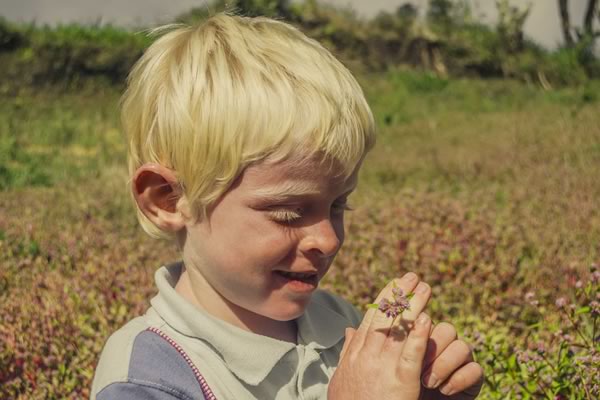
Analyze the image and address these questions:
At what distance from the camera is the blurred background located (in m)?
2.84

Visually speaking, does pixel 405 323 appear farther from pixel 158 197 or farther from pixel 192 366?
pixel 158 197

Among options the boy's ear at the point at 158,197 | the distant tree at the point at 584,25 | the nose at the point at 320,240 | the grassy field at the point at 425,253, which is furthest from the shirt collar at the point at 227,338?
the distant tree at the point at 584,25

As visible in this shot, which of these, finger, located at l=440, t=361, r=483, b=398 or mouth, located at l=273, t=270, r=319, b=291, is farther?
mouth, located at l=273, t=270, r=319, b=291

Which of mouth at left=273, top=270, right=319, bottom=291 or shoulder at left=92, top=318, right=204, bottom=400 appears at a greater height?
mouth at left=273, top=270, right=319, bottom=291

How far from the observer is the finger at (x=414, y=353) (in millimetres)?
1680

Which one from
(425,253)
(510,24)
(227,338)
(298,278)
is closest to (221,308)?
(227,338)

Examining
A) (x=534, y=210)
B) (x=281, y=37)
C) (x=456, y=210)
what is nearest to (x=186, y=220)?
(x=281, y=37)

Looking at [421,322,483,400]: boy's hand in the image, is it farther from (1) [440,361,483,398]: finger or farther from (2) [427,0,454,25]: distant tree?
(2) [427,0,454,25]: distant tree

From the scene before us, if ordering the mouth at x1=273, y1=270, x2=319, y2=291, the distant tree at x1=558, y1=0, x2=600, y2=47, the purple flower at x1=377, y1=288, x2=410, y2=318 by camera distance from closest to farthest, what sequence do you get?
the purple flower at x1=377, y1=288, x2=410, y2=318 < the mouth at x1=273, y1=270, x2=319, y2=291 < the distant tree at x1=558, y1=0, x2=600, y2=47

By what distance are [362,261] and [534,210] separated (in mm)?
1889

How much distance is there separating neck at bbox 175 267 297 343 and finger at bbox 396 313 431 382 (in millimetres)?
446

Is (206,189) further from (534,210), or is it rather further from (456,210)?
(534,210)

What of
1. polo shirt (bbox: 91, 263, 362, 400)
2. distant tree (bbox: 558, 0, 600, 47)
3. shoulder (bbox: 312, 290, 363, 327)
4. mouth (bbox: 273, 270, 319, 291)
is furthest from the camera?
distant tree (bbox: 558, 0, 600, 47)

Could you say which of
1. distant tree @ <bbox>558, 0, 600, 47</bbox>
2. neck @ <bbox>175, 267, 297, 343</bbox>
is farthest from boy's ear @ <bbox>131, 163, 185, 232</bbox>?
distant tree @ <bbox>558, 0, 600, 47</bbox>
